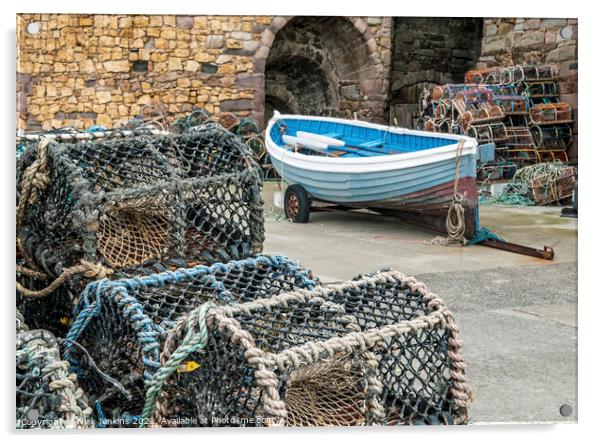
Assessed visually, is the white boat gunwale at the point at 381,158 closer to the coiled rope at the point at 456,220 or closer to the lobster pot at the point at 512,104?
the coiled rope at the point at 456,220

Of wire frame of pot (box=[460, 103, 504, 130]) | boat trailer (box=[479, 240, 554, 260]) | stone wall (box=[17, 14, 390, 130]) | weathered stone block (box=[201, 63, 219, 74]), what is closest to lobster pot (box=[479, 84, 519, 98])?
wire frame of pot (box=[460, 103, 504, 130])

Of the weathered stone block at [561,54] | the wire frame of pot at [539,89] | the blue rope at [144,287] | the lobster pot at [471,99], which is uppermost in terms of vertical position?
the weathered stone block at [561,54]

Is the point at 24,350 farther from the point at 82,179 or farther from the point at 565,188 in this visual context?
the point at 565,188

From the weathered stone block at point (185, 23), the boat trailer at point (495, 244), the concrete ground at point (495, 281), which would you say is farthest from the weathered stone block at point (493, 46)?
the weathered stone block at point (185, 23)

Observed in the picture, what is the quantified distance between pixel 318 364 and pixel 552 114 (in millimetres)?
7166

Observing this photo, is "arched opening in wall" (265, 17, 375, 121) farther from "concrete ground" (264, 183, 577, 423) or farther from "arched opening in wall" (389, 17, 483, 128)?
"concrete ground" (264, 183, 577, 423)

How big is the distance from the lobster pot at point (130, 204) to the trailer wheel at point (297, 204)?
12.5 ft

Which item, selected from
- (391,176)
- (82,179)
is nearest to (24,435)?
(82,179)

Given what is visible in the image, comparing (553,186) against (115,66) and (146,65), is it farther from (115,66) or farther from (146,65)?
(115,66)

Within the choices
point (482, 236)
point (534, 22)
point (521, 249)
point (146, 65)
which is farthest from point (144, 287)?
point (146, 65)

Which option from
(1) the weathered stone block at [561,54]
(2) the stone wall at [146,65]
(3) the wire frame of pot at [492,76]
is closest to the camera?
(2) the stone wall at [146,65]

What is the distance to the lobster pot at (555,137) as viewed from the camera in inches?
330

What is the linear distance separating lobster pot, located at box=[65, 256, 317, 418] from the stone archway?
7.63 meters

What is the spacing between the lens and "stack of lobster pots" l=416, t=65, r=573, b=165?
8.61 m
